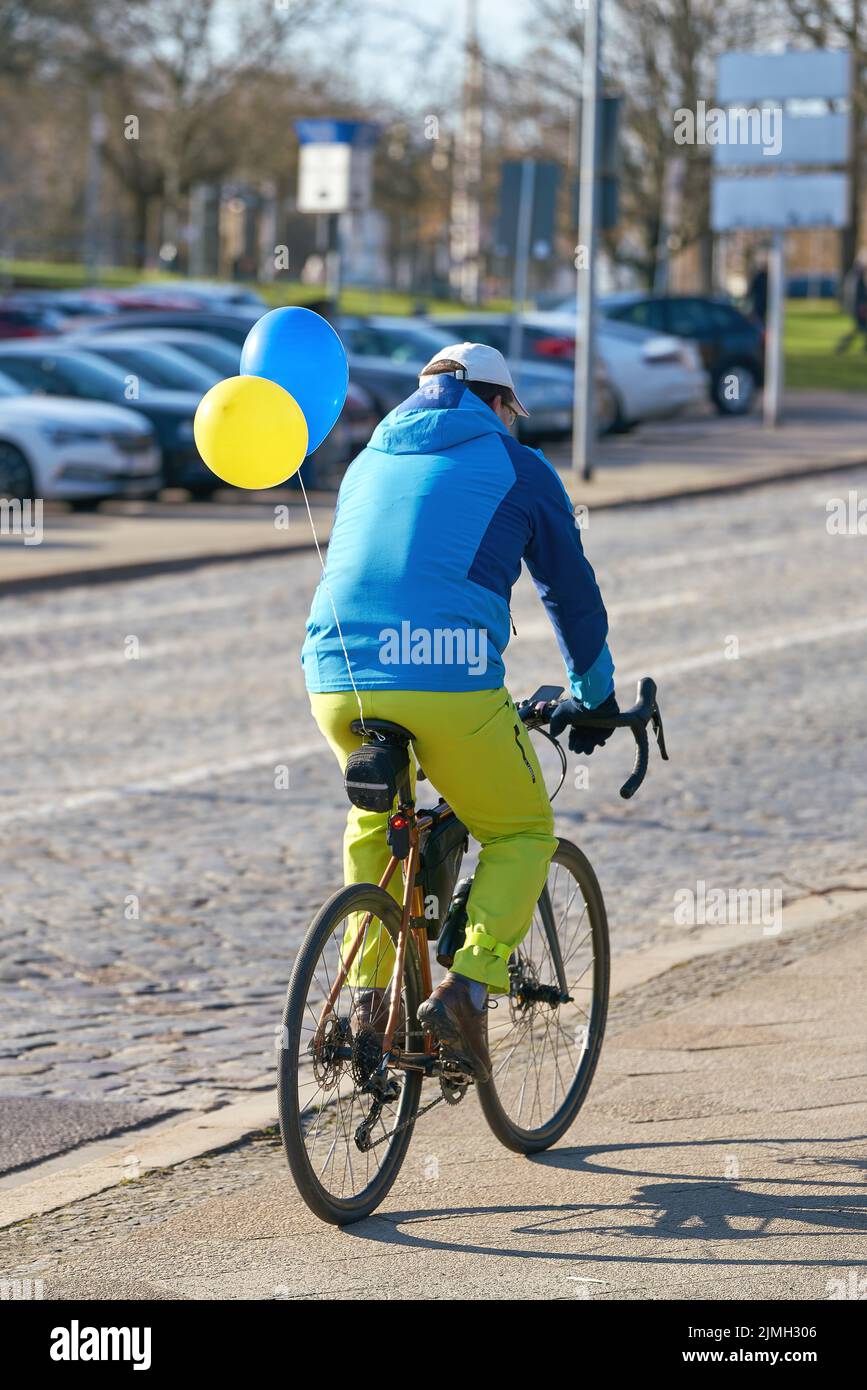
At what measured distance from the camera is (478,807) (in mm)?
4586

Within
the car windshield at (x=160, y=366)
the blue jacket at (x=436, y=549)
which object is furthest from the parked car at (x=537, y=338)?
the blue jacket at (x=436, y=549)

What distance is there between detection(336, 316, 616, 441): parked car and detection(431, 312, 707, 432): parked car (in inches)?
10.4

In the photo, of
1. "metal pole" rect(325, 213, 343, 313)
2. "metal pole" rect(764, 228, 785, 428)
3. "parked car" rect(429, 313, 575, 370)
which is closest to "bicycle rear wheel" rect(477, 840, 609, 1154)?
"metal pole" rect(325, 213, 343, 313)

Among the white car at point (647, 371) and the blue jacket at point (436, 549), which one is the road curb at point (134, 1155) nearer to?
the blue jacket at point (436, 549)

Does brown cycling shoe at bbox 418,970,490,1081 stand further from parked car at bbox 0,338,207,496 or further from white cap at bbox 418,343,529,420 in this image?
parked car at bbox 0,338,207,496

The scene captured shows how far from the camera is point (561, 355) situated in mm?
26734

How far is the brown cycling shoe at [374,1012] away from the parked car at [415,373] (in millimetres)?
19208

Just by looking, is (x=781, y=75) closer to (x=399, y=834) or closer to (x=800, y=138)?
(x=800, y=138)

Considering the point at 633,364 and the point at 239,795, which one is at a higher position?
the point at 633,364

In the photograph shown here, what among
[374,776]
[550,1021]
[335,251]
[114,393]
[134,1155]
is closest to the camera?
[374,776]

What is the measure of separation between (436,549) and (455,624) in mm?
161

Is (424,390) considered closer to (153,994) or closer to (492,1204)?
(492,1204)

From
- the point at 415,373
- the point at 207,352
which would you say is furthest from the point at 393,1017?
the point at 207,352
